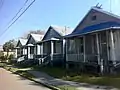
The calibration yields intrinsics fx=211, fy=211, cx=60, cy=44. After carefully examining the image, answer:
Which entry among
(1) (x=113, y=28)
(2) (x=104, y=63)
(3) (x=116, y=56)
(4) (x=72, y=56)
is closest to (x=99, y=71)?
(2) (x=104, y=63)

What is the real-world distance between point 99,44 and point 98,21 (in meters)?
3.39

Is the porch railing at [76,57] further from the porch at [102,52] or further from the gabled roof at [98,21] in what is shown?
the gabled roof at [98,21]

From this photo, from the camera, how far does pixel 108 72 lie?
18.1 m

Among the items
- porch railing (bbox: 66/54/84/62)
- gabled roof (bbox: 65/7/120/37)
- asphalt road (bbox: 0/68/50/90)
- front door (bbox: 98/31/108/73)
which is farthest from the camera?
porch railing (bbox: 66/54/84/62)

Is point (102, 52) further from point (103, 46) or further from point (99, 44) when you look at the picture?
point (99, 44)

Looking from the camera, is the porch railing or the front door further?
the porch railing

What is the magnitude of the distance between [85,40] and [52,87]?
37.8 feet

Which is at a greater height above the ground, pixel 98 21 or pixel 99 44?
pixel 98 21

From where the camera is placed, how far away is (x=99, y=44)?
68.1 ft

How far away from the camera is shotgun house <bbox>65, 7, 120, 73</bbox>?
723 inches

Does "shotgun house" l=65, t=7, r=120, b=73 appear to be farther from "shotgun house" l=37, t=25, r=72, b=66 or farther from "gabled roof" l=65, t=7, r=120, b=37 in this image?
"shotgun house" l=37, t=25, r=72, b=66

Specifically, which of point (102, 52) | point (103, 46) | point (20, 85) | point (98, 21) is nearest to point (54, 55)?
point (98, 21)

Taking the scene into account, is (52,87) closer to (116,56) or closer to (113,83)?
(113,83)

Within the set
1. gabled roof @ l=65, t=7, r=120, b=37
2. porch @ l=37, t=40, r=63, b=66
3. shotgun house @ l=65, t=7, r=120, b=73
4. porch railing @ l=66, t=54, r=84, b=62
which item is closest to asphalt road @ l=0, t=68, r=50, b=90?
shotgun house @ l=65, t=7, r=120, b=73
